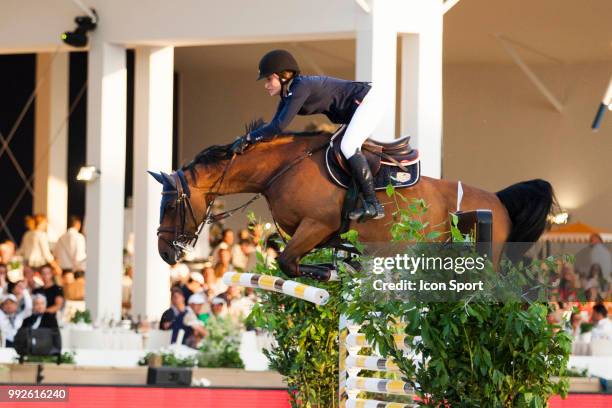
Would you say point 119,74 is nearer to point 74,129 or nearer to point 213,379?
A: point 213,379

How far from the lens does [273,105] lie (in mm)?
19031

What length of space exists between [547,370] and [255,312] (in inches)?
77.0

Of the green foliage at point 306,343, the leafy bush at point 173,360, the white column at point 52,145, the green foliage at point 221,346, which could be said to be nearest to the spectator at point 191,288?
the green foliage at point 221,346

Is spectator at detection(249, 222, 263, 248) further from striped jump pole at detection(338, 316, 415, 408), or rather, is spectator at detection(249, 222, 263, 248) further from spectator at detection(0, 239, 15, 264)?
spectator at detection(0, 239, 15, 264)

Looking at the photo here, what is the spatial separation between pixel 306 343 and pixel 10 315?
5521 millimetres

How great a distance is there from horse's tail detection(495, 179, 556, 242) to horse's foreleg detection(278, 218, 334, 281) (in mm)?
1209

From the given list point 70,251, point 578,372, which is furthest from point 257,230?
point 70,251

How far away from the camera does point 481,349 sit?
13.5 feet

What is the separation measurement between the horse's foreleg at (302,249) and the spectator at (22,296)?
5633mm

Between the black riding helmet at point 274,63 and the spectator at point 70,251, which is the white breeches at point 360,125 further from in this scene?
the spectator at point 70,251

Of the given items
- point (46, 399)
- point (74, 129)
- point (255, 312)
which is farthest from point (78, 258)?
point (255, 312)

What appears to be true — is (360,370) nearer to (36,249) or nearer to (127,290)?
(127,290)

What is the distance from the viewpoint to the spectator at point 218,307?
10.8 m

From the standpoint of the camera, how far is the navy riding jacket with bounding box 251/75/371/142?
18.7 feet
